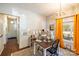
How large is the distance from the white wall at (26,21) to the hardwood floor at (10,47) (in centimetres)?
9

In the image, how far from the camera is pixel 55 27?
1.57m

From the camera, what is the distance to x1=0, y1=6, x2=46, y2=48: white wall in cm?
147

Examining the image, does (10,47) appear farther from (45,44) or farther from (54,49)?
(54,49)

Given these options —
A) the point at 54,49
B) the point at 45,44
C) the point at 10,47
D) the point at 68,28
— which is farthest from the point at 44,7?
the point at 10,47

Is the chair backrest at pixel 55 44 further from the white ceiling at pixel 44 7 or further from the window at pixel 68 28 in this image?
the white ceiling at pixel 44 7

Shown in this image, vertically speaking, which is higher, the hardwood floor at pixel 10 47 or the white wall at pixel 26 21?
the white wall at pixel 26 21

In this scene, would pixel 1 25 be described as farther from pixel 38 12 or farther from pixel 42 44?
pixel 42 44

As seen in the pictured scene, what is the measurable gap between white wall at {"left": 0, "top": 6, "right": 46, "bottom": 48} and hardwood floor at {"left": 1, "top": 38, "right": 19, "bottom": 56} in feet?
0.31

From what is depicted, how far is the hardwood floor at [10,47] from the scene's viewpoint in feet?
4.69

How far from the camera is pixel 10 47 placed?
4.93 feet

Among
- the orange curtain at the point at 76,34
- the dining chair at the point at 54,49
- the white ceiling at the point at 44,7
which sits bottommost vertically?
the dining chair at the point at 54,49

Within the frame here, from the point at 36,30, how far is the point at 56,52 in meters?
0.54

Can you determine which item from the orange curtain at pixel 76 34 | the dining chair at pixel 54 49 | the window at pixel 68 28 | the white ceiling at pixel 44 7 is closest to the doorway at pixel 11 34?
the white ceiling at pixel 44 7

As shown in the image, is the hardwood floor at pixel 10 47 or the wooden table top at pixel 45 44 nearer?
the hardwood floor at pixel 10 47
